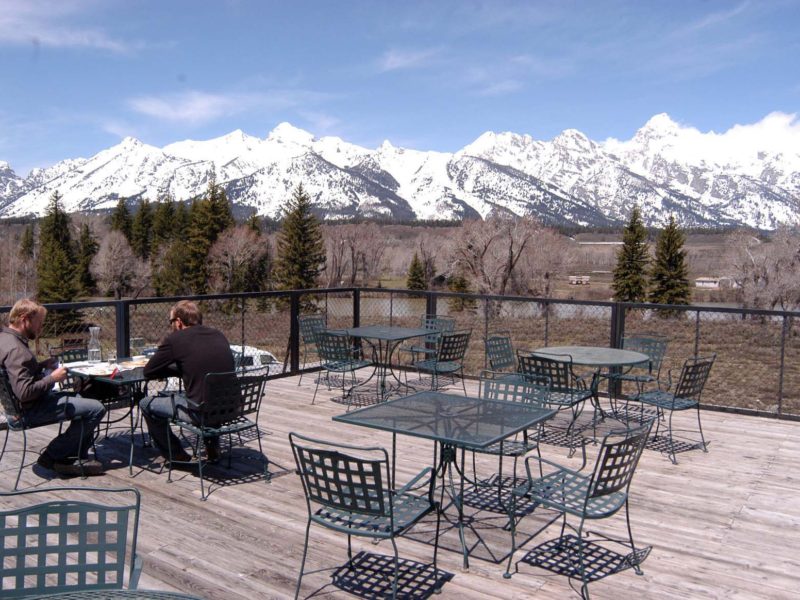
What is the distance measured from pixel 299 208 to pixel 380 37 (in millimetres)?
27399

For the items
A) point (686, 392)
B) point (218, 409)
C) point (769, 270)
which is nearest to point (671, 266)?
point (769, 270)

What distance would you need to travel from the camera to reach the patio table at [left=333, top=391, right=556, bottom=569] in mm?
3520

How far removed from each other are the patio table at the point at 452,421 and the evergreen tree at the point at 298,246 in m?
48.8

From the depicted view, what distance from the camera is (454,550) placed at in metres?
3.80

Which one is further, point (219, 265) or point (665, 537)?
point (219, 265)

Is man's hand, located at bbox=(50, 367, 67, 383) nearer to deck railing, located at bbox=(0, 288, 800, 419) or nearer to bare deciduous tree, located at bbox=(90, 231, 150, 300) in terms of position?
deck railing, located at bbox=(0, 288, 800, 419)

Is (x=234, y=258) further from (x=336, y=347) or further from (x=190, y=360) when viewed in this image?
(x=190, y=360)

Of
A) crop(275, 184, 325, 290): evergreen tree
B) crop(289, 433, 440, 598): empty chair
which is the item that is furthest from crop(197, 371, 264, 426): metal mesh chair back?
crop(275, 184, 325, 290): evergreen tree

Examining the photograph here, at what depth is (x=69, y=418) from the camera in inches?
189

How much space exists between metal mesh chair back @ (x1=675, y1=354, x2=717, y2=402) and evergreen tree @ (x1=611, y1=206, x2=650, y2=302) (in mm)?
40721

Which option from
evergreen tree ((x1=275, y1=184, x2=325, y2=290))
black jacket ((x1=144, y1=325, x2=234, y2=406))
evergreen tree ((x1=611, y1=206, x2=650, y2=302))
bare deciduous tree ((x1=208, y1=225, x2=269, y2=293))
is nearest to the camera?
black jacket ((x1=144, y1=325, x2=234, y2=406))

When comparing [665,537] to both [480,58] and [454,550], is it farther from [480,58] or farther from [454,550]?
[480,58]

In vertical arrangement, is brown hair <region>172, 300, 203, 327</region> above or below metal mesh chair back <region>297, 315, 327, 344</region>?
above

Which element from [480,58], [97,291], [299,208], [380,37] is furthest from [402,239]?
[380,37]
